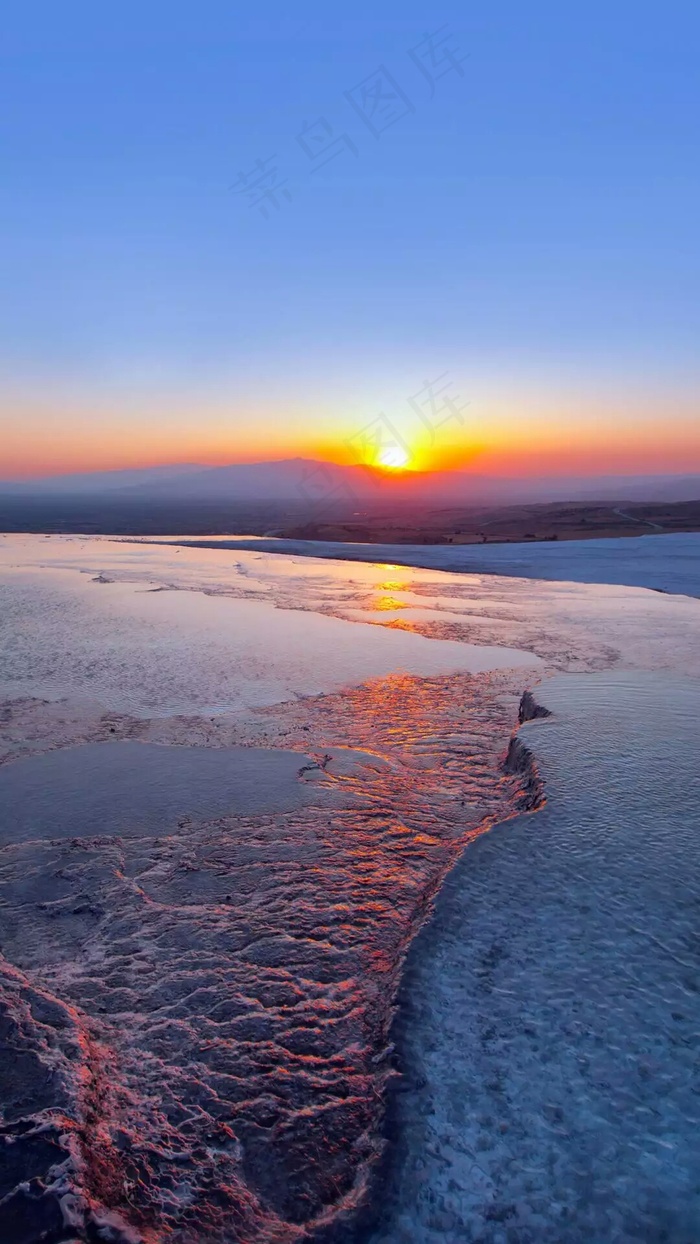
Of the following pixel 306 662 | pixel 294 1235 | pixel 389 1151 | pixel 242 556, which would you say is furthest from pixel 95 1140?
pixel 242 556

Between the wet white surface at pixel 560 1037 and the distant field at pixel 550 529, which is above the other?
the distant field at pixel 550 529

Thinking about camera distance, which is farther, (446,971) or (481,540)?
(481,540)

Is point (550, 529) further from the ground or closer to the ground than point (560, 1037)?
further from the ground

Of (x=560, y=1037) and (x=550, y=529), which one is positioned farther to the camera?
(x=550, y=529)

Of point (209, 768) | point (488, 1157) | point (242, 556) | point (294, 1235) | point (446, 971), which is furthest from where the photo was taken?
point (242, 556)

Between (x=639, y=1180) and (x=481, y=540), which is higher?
(x=481, y=540)

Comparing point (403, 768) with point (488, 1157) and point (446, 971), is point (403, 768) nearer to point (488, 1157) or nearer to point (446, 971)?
point (446, 971)

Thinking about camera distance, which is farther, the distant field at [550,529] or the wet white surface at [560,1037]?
the distant field at [550,529]

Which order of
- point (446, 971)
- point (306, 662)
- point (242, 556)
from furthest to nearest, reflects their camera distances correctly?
point (242, 556)
point (306, 662)
point (446, 971)

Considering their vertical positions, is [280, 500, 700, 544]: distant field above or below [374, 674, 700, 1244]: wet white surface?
above

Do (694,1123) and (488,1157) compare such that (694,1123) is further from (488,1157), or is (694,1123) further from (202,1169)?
(202,1169)

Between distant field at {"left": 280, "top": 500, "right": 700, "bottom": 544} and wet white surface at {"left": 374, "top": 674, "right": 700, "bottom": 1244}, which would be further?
distant field at {"left": 280, "top": 500, "right": 700, "bottom": 544}
